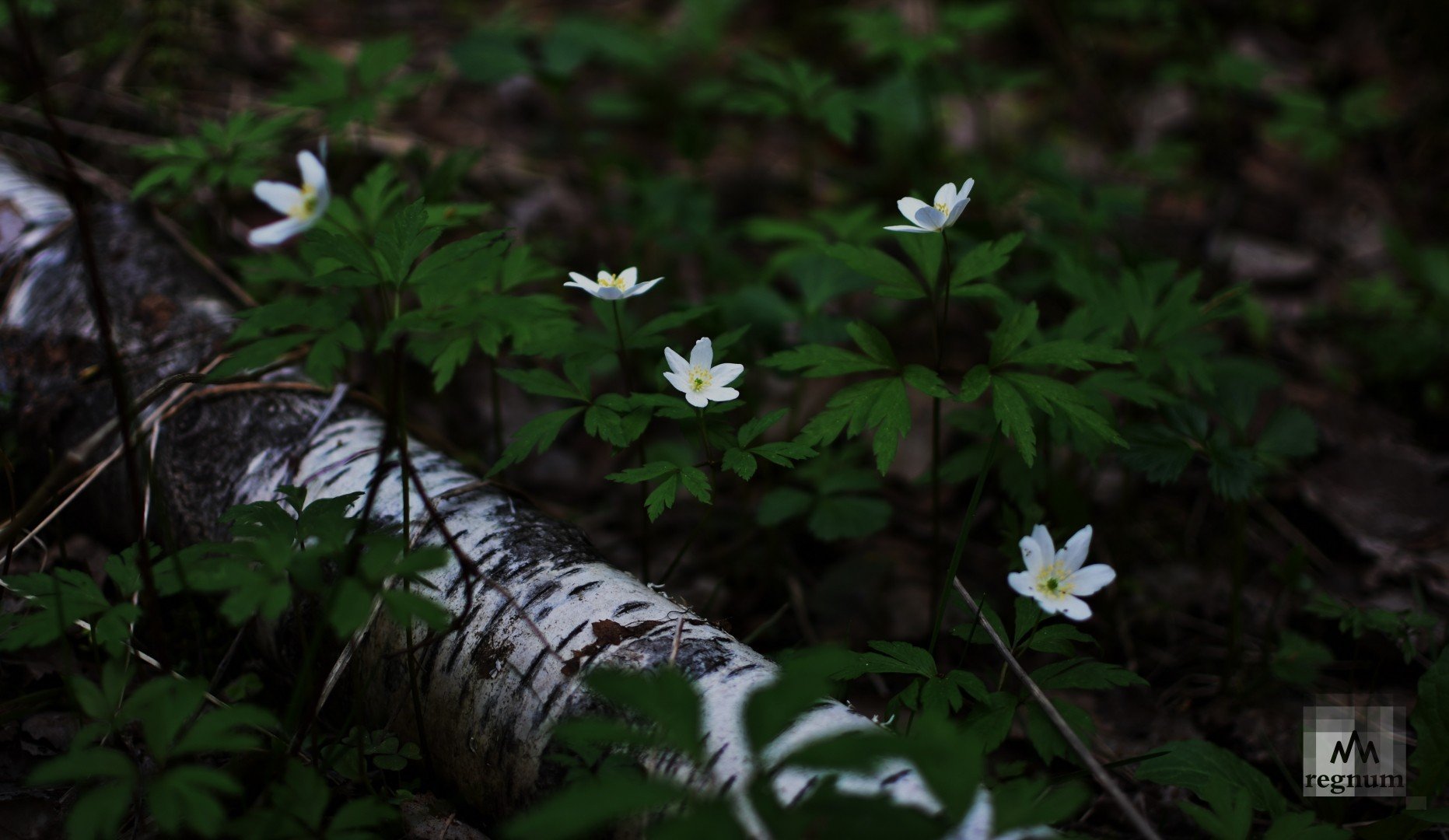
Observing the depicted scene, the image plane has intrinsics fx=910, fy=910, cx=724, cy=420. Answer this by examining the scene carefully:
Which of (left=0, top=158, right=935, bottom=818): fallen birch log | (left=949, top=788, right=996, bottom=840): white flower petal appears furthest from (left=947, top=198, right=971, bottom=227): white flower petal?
(left=949, top=788, right=996, bottom=840): white flower petal

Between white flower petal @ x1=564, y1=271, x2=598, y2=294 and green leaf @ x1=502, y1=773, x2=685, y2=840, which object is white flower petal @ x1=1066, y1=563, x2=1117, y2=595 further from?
white flower petal @ x1=564, y1=271, x2=598, y2=294

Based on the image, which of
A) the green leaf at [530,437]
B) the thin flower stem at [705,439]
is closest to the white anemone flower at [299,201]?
the green leaf at [530,437]

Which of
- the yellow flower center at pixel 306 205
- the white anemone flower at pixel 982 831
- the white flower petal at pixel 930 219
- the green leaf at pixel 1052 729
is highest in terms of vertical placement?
the yellow flower center at pixel 306 205

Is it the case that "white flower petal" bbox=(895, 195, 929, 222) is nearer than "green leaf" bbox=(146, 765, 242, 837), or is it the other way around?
"green leaf" bbox=(146, 765, 242, 837)

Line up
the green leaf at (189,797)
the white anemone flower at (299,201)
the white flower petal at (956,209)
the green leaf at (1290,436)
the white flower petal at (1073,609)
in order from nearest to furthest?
the green leaf at (189,797), the white flower petal at (1073,609), the white flower petal at (956,209), the white anemone flower at (299,201), the green leaf at (1290,436)

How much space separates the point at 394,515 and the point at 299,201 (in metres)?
0.83

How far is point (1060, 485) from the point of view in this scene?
8.82 feet

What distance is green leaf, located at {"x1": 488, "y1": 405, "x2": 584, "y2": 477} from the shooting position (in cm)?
201

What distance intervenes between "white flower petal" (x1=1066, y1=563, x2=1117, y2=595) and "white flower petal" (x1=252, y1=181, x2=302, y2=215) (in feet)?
6.62

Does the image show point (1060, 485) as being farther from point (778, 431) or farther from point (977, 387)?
point (778, 431)

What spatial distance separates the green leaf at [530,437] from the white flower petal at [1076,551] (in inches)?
43.9

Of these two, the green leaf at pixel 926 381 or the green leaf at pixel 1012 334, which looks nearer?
the green leaf at pixel 926 381

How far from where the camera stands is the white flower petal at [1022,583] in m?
1.80

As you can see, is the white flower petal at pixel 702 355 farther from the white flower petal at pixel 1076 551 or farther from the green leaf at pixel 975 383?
the white flower petal at pixel 1076 551
